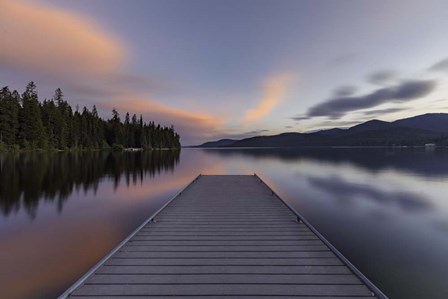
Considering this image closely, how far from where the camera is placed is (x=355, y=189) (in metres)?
17.5

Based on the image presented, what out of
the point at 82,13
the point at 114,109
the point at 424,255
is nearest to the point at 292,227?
the point at 424,255

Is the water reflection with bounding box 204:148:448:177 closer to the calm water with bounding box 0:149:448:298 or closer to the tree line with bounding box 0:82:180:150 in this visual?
the calm water with bounding box 0:149:448:298

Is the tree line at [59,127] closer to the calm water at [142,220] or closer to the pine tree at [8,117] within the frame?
the pine tree at [8,117]

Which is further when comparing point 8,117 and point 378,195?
point 8,117

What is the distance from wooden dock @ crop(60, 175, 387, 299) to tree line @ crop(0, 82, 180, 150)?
56610mm

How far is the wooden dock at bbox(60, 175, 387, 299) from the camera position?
150 inches

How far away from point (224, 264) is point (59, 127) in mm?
70140

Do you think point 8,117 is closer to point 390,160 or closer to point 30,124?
point 30,124

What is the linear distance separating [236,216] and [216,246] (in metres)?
2.88

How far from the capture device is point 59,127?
62.9 metres

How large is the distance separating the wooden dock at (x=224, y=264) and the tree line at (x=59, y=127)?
56.6 meters

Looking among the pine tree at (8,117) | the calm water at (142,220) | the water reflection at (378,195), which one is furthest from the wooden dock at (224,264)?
the pine tree at (8,117)

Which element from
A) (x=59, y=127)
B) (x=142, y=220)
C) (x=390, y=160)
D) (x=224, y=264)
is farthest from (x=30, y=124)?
(x=390, y=160)

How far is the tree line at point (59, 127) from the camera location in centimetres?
5047
